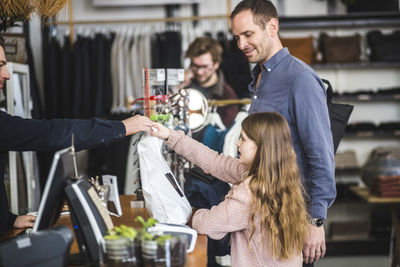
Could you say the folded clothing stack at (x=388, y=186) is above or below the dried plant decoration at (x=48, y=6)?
below

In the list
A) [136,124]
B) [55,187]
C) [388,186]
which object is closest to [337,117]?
[136,124]

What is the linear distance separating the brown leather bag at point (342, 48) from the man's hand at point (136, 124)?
3.48 metres

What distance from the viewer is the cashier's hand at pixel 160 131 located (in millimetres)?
2084

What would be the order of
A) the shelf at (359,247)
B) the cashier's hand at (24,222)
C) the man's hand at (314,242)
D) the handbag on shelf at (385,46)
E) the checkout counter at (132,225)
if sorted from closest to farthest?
the checkout counter at (132,225) < the man's hand at (314,242) < the cashier's hand at (24,222) < the shelf at (359,247) < the handbag on shelf at (385,46)

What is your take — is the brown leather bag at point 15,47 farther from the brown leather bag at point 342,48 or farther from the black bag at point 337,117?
the brown leather bag at point 342,48

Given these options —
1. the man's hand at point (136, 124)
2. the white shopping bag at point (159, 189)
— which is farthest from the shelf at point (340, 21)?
the white shopping bag at point (159, 189)

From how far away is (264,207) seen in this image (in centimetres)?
172

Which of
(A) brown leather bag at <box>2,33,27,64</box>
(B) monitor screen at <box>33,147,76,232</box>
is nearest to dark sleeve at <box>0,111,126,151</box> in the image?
(B) monitor screen at <box>33,147,76,232</box>

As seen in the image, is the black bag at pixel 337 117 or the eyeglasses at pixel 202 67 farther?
the eyeglasses at pixel 202 67

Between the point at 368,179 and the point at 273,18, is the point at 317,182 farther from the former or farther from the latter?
the point at 368,179

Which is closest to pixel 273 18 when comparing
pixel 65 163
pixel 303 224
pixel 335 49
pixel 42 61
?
pixel 303 224

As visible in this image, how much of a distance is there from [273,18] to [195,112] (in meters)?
0.94

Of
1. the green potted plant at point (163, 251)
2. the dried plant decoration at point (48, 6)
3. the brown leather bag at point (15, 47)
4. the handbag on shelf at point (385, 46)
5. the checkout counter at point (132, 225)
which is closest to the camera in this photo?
the green potted plant at point (163, 251)

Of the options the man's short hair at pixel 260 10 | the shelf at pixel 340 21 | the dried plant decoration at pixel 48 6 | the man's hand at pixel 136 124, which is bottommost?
the man's hand at pixel 136 124
